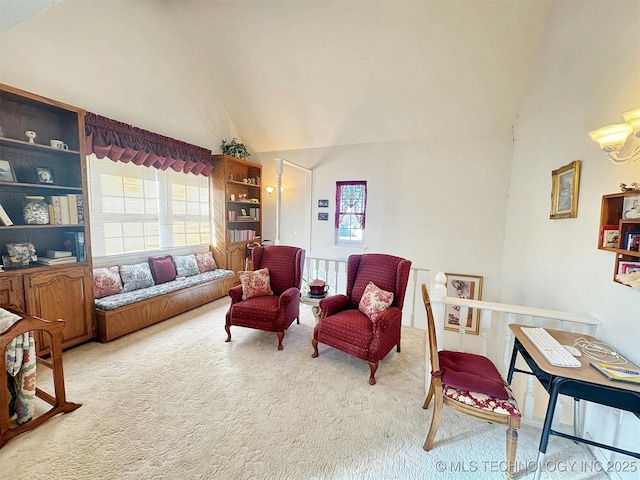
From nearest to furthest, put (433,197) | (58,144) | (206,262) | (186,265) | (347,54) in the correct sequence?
(58,144)
(347,54)
(186,265)
(433,197)
(206,262)

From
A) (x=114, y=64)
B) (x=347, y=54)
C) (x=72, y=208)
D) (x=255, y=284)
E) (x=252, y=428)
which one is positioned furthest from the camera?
(x=347, y=54)

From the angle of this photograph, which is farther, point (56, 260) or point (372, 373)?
point (56, 260)

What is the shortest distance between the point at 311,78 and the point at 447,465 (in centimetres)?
436

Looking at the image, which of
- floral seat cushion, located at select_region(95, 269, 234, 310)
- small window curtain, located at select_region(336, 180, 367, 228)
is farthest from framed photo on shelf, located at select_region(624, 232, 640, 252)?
floral seat cushion, located at select_region(95, 269, 234, 310)

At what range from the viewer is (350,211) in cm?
473

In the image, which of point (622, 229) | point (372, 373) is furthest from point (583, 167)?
point (372, 373)

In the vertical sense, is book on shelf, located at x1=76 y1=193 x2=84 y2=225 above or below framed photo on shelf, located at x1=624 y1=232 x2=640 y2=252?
above

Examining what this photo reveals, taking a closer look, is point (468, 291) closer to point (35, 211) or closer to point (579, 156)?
point (579, 156)

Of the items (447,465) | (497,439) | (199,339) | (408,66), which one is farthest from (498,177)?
(199,339)

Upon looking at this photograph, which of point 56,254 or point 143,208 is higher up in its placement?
point 143,208

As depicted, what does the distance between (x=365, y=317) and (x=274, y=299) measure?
1017 mm

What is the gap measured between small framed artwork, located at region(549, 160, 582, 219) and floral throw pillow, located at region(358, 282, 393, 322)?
148 cm

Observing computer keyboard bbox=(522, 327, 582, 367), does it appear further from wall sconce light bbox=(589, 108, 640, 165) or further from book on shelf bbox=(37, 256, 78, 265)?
book on shelf bbox=(37, 256, 78, 265)

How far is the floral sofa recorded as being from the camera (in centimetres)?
287
